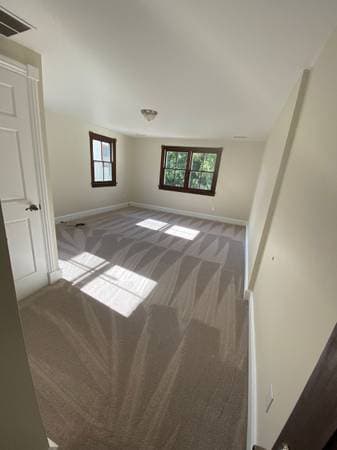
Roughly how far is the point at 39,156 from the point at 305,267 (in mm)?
2329

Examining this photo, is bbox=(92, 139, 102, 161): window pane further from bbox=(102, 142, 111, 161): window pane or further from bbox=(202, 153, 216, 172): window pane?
bbox=(202, 153, 216, 172): window pane

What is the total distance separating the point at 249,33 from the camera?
1.19 m

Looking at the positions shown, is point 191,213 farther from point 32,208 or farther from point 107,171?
point 32,208

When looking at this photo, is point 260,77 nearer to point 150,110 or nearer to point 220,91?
point 220,91

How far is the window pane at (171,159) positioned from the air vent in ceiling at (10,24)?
182 inches

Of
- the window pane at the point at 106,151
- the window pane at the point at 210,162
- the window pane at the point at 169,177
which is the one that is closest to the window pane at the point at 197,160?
the window pane at the point at 210,162

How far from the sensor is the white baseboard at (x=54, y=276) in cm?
225

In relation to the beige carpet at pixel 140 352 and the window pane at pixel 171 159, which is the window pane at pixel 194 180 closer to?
the window pane at pixel 171 159

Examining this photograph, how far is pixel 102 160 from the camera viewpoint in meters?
→ 5.19

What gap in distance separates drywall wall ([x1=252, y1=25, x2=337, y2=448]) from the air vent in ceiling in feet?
6.61

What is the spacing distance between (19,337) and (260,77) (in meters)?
2.42

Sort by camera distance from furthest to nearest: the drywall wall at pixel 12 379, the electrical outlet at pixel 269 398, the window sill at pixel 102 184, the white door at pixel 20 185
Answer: the window sill at pixel 102 184 < the white door at pixel 20 185 < the electrical outlet at pixel 269 398 < the drywall wall at pixel 12 379

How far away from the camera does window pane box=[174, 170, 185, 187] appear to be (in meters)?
5.84

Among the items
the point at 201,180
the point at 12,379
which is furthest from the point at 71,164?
the point at 12,379
